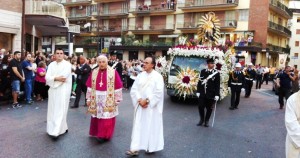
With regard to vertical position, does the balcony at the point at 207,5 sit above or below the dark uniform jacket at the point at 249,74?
above

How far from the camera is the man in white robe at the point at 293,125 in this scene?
164 inches

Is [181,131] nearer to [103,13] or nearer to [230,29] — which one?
[230,29]

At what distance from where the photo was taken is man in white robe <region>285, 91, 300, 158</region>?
13.6 feet

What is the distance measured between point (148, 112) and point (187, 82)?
7.10 m

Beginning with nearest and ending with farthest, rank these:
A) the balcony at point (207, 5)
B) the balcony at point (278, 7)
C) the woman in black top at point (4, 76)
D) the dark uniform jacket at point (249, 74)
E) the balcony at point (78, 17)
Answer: the woman in black top at point (4, 76)
the dark uniform jacket at point (249, 74)
the balcony at point (207, 5)
the balcony at point (278, 7)
the balcony at point (78, 17)

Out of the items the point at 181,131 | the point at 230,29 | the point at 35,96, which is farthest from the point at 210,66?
the point at 230,29

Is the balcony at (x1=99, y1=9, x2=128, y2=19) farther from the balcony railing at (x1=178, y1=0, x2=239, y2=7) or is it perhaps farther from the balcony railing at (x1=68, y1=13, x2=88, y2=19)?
the balcony railing at (x1=178, y1=0, x2=239, y2=7)

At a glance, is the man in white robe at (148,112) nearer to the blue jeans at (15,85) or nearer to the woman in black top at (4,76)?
the blue jeans at (15,85)

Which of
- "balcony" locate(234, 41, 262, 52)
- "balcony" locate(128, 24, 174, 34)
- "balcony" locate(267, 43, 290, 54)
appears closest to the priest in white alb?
"balcony" locate(234, 41, 262, 52)

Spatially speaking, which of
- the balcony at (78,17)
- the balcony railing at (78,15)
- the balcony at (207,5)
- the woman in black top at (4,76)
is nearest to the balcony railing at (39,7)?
the woman in black top at (4,76)

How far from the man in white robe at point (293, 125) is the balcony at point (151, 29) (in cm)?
4424

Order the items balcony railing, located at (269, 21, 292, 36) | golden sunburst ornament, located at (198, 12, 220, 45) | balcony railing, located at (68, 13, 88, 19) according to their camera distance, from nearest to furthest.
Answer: golden sunburst ornament, located at (198, 12, 220, 45) → balcony railing, located at (269, 21, 292, 36) → balcony railing, located at (68, 13, 88, 19)

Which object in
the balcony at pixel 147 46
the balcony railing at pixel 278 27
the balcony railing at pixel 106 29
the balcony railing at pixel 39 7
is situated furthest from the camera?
the balcony railing at pixel 106 29

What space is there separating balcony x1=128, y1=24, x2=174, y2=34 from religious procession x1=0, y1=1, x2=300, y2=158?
34.5 m
